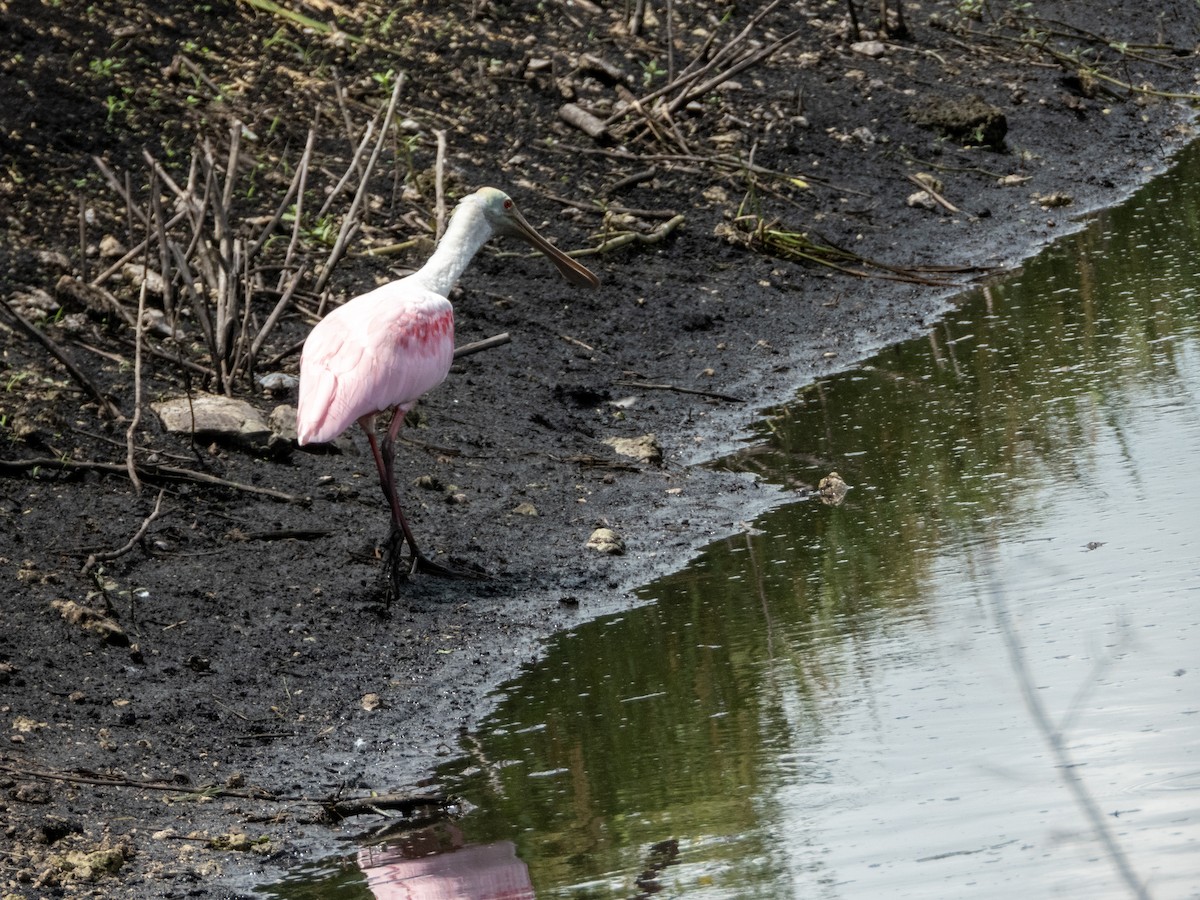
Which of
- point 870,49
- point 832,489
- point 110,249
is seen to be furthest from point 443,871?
point 870,49

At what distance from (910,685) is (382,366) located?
7.70ft

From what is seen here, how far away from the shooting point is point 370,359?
596 centimetres

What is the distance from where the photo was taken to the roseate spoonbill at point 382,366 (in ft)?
19.4

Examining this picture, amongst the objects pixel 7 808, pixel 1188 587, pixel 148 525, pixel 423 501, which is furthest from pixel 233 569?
pixel 1188 587

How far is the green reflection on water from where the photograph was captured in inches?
157

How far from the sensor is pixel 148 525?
595 cm

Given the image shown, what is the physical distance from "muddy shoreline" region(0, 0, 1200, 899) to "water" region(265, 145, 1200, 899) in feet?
1.15

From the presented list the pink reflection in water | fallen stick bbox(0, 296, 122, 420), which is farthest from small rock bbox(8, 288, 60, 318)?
the pink reflection in water

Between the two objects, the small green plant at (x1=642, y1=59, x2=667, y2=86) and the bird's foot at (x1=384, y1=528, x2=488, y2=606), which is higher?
the small green plant at (x1=642, y1=59, x2=667, y2=86)

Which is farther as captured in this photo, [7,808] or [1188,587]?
[1188,587]

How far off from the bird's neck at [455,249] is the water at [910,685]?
1419mm

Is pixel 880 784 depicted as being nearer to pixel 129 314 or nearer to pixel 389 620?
pixel 389 620

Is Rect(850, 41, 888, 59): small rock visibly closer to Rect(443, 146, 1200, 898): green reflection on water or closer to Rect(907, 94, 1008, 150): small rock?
Rect(907, 94, 1008, 150): small rock

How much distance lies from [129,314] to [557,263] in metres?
1.98
